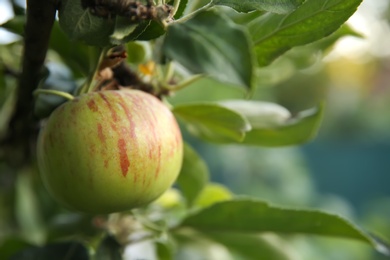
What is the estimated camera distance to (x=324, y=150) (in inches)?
162

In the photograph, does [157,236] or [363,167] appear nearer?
[157,236]

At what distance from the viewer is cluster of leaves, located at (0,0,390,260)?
1.27 ft

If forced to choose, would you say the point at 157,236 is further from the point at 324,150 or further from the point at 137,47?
the point at 324,150

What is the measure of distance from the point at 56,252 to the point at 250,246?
0.62ft

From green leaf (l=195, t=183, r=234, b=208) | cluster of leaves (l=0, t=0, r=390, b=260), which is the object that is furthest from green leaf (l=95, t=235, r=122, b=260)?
green leaf (l=195, t=183, r=234, b=208)

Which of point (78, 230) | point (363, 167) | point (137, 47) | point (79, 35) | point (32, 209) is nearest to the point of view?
point (79, 35)

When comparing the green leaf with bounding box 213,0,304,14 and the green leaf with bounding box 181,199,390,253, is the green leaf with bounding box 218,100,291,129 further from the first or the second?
the green leaf with bounding box 213,0,304,14

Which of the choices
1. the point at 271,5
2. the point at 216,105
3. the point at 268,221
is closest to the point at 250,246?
the point at 268,221

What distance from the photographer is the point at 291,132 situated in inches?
23.1

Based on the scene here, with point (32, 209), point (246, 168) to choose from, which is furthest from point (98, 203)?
point (246, 168)

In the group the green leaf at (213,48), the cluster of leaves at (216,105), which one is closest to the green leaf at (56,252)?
the cluster of leaves at (216,105)

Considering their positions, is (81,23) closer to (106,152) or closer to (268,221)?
(106,152)

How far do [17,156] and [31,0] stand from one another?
32cm

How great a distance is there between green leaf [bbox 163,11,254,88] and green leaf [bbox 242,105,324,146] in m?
0.15
